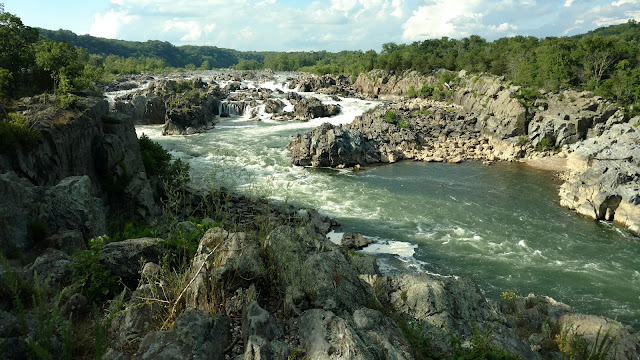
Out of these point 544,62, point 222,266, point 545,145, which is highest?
point 544,62

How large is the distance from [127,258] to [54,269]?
114cm

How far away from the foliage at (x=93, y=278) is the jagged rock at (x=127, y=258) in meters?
0.10

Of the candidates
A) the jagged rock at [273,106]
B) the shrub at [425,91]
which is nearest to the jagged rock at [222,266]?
the jagged rock at [273,106]

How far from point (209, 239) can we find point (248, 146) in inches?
1339

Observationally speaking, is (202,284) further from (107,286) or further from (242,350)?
(107,286)

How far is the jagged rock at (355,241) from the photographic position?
753 inches

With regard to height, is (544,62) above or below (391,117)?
above

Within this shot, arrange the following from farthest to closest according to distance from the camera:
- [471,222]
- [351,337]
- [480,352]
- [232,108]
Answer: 1. [232,108]
2. [471,222]
3. [480,352]
4. [351,337]

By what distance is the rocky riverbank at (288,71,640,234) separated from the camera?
2447 cm

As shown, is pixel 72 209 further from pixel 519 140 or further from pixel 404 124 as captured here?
pixel 519 140

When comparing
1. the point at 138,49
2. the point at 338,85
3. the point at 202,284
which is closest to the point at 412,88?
the point at 338,85

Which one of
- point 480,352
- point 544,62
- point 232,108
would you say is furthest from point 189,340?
point 544,62

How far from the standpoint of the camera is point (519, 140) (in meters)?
39.6

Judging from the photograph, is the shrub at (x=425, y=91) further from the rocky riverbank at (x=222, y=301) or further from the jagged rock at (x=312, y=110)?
the rocky riverbank at (x=222, y=301)
